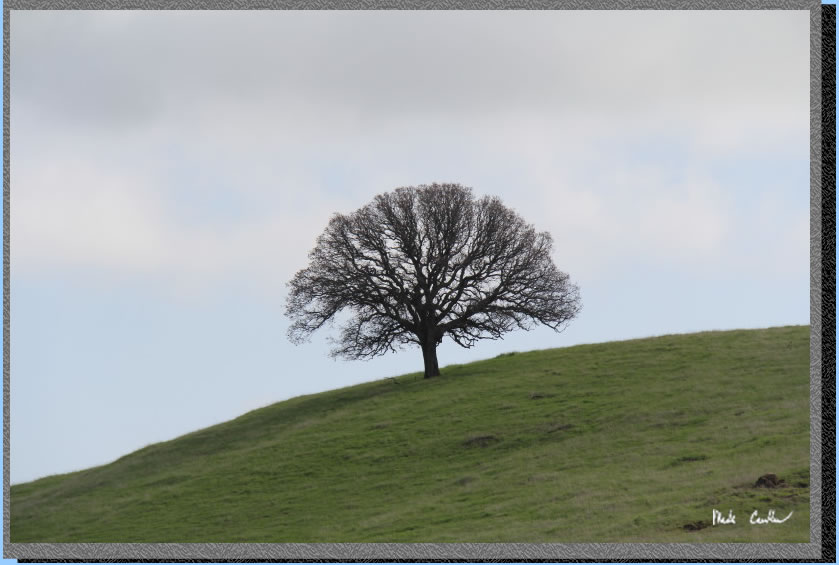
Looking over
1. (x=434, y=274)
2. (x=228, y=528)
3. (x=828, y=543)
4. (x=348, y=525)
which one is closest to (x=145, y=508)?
(x=228, y=528)

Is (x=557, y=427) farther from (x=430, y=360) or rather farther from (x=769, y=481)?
(x=430, y=360)

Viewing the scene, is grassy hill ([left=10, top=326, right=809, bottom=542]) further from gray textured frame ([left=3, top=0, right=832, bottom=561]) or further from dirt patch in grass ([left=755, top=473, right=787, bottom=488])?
gray textured frame ([left=3, top=0, right=832, bottom=561])

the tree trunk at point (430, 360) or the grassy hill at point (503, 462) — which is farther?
the tree trunk at point (430, 360)

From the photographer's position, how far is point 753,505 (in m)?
25.2

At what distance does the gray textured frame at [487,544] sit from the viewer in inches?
865

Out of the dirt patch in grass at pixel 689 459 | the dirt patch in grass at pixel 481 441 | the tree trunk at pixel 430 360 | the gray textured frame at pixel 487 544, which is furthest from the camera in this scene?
the tree trunk at pixel 430 360

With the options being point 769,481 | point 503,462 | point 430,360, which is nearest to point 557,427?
point 503,462

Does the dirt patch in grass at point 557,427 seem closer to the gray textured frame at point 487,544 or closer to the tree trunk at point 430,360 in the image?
→ the tree trunk at point 430,360

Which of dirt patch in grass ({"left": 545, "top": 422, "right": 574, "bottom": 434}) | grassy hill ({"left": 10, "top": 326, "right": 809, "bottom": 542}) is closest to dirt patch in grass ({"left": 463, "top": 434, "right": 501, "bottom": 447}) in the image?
grassy hill ({"left": 10, "top": 326, "right": 809, "bottom": 542})
